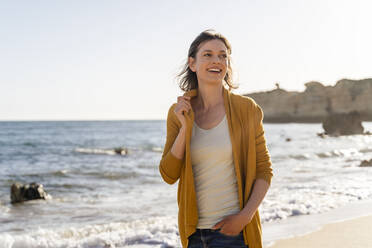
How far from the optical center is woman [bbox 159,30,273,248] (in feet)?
7.18

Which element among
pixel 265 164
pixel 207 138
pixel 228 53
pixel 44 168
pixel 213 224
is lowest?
pixel 44 168

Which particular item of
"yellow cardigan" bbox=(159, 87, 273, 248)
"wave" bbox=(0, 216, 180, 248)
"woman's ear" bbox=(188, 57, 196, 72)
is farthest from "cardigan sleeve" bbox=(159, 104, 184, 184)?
"wave" bbox=(0, 216, 180, 248)

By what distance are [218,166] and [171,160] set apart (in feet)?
0.88

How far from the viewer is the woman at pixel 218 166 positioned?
219 cm

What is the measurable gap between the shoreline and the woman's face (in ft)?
10.7

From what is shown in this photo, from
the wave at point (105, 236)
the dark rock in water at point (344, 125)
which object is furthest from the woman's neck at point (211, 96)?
the dark rock in water at point (344, 125)

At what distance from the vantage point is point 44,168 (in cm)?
1850

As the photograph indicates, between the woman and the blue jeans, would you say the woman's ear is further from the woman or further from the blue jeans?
the blue jeans

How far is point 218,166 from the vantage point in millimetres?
2240

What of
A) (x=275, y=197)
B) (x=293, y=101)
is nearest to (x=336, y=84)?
(x=293, y=101)

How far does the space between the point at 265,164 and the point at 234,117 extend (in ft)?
1.02

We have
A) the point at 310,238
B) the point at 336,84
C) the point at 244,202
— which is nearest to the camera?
the point at 244,202

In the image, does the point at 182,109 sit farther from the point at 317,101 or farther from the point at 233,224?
the point at 317,101

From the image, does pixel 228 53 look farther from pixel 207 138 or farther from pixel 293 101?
pixel 293 101
